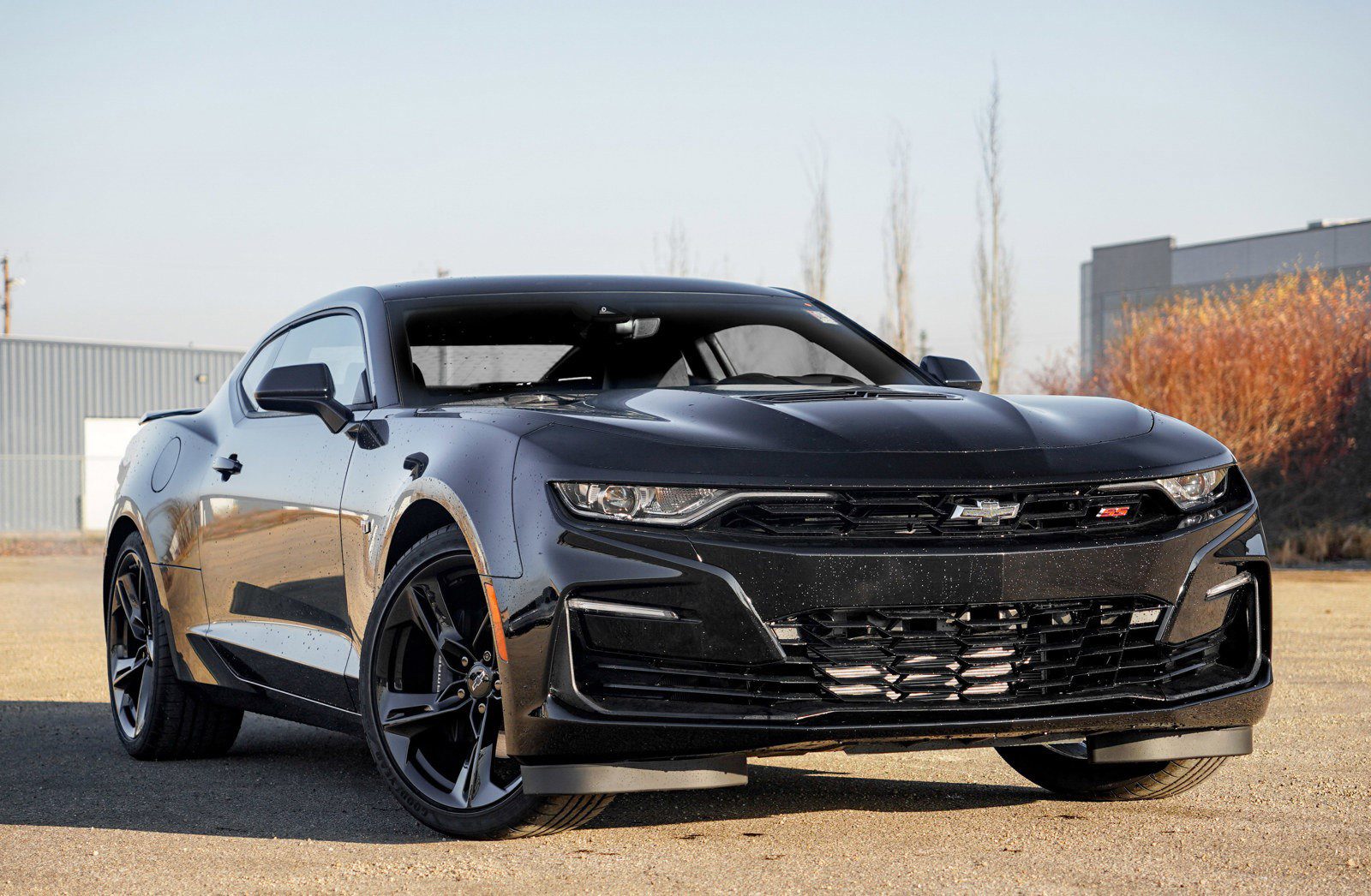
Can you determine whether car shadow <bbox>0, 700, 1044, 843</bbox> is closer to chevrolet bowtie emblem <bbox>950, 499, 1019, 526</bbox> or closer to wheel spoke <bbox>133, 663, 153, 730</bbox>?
wheel spoke <bbox>133, 663, 153, 730</bbox>

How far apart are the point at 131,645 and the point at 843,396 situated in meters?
3.35

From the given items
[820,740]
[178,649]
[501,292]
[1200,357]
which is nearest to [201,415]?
[178,649]

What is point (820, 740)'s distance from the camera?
3.80 meters

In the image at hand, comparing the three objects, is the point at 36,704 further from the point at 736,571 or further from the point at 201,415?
the point at 736,571

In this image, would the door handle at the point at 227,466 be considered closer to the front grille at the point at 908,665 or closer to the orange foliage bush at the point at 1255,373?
the front grille at the point at 908,665

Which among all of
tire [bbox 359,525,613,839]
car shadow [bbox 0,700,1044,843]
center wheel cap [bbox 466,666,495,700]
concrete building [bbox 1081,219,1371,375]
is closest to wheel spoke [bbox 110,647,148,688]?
car shadow [bbox 0,700,1044,843]

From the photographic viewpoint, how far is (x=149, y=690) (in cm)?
626

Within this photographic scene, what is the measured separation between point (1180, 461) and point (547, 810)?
5.70 feet

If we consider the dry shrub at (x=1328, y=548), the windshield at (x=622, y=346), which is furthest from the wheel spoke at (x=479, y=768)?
the dry shrub at (x=1328, y=548)

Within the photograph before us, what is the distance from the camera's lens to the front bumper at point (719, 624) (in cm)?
374

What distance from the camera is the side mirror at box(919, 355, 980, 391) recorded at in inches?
221

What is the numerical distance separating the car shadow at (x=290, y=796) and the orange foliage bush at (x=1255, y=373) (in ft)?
60.6

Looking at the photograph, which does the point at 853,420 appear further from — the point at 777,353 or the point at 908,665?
the point at 777,353

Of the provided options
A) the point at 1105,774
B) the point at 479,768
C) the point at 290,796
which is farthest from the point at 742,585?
the point at 290,796
